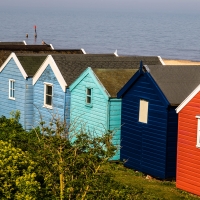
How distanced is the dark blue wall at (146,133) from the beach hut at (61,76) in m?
4.65

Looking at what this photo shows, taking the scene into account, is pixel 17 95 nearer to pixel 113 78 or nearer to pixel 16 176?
pixel 113 78

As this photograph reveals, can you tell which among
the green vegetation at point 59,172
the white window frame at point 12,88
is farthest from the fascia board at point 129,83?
the white window frame at point 12,88

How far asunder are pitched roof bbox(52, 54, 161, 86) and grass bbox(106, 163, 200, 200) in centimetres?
634

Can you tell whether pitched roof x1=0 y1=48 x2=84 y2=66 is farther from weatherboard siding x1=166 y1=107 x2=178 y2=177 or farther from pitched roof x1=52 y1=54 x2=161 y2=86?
weatherboard siding x1=166 y1=107 x2=178 y2=177

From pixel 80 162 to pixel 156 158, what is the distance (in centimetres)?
910

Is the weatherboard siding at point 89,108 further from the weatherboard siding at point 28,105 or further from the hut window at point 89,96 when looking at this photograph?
the weatherboard siding at point 28,105

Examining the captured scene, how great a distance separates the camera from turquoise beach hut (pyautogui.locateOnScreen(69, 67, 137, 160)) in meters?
30.2

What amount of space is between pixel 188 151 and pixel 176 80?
138 inches

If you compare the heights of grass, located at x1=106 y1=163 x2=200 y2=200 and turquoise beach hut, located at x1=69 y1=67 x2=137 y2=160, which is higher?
turquoise beach hut, located at x1=69 y1=67 x2=137 y2=160

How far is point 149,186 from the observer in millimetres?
25953

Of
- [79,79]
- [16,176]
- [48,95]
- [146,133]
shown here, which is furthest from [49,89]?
[16,176]

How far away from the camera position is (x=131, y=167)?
28.9 m

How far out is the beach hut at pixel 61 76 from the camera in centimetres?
3344

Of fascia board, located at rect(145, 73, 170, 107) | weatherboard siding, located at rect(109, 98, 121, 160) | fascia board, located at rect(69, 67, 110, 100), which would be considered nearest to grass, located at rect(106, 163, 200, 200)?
weatherboard siding, located at rect(109, 98, 121, 160)
